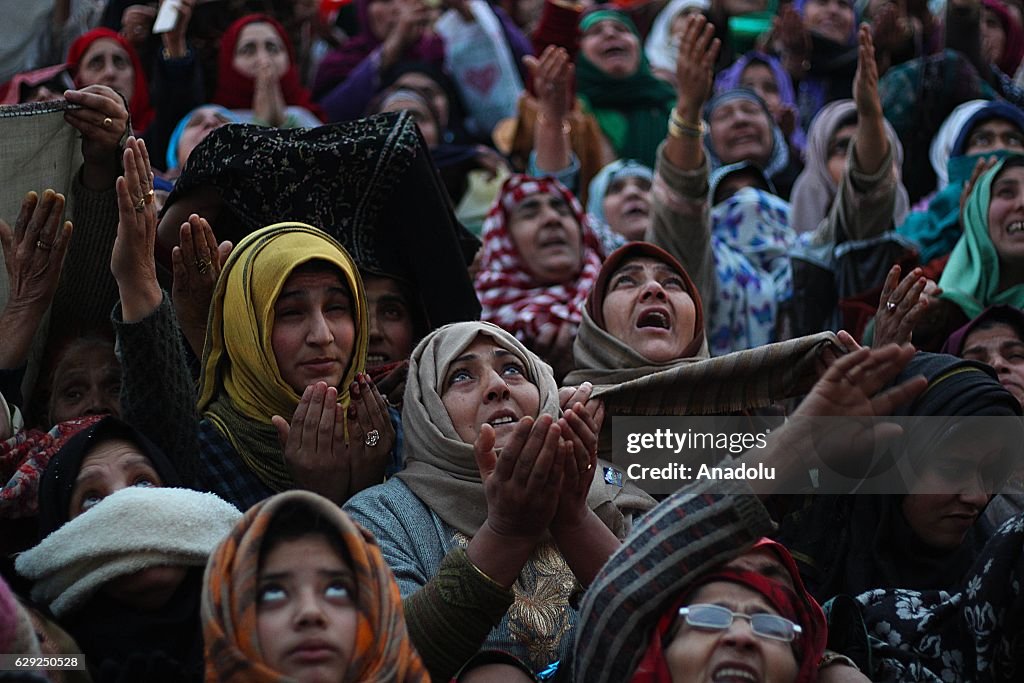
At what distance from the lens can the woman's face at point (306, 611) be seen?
3.39 m

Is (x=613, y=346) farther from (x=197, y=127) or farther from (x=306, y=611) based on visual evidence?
(x=197, y=127)

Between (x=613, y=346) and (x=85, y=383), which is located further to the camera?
(x=613, y=346)

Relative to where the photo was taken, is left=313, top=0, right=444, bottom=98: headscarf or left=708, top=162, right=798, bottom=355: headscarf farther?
left=313, top=0, right=444, bottom=98: headscarf

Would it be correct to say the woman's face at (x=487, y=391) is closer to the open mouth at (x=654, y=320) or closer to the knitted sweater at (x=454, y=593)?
the knitted sweater at (x=454, y=593)

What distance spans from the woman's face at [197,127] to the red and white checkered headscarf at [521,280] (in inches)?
50.4

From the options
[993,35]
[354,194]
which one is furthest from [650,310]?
[993,35]

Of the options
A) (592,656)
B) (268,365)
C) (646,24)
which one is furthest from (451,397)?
(646,24)

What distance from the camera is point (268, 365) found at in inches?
190

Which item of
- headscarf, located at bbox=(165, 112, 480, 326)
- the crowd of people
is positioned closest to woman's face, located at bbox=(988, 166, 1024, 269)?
the crowd of people

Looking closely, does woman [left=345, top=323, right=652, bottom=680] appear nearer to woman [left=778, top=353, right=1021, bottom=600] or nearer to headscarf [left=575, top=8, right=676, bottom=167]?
woman [left=778, top=353, right=1021, bottom=600]

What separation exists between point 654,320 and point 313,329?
1.22m

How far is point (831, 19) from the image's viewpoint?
376 inches

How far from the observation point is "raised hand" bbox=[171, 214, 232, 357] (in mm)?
5023

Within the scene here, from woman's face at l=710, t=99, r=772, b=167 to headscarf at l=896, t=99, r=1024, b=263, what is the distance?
798 millimetres
